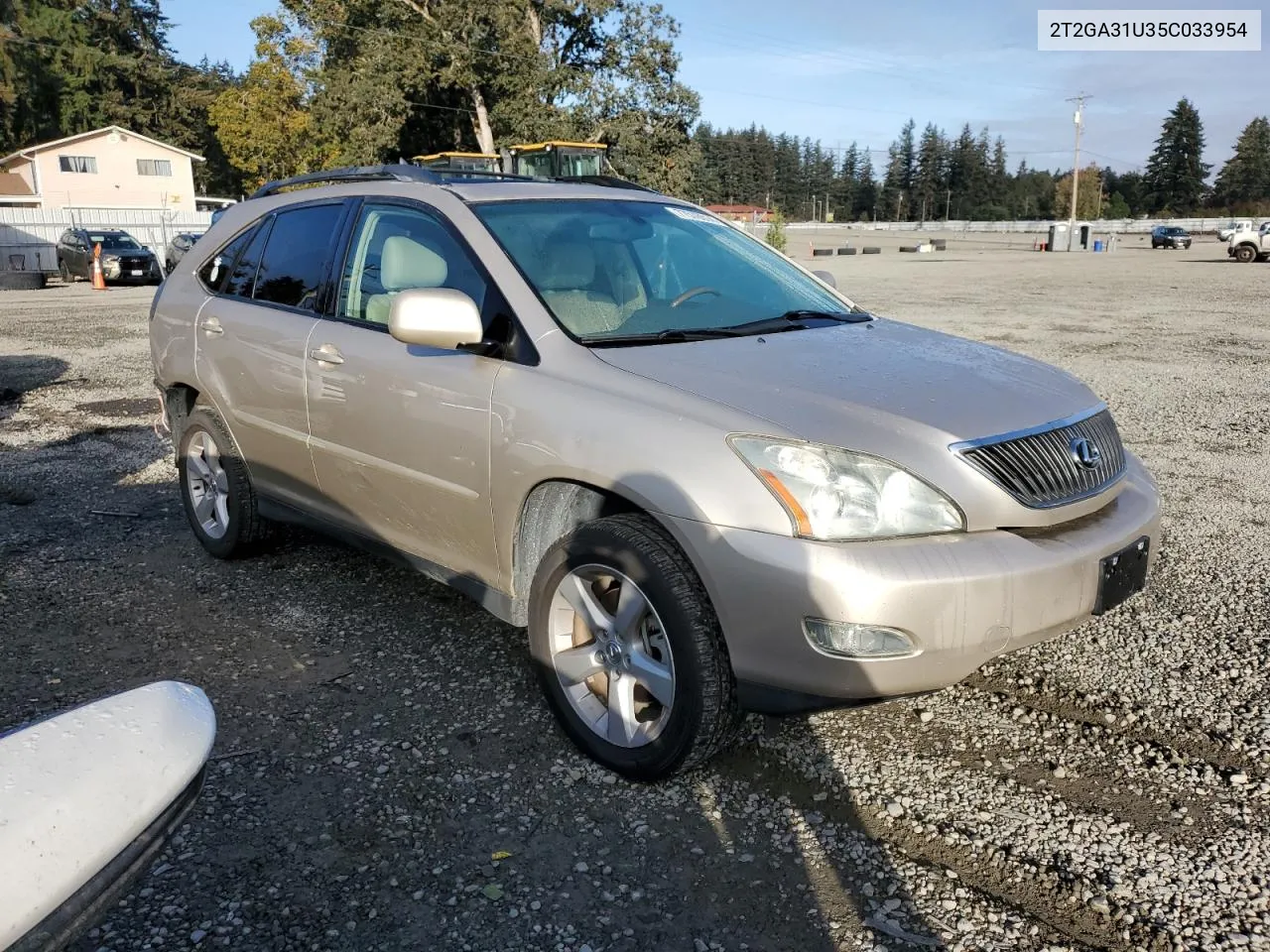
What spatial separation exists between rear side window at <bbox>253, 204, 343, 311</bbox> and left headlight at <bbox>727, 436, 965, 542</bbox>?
243 centimetres

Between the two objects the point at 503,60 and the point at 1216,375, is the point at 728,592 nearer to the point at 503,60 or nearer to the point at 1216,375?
the point at 1216,375

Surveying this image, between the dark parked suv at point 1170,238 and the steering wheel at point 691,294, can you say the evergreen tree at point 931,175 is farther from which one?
the steering wheel at point 691,294

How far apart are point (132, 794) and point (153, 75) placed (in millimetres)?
82518

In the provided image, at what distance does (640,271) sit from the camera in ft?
12.7

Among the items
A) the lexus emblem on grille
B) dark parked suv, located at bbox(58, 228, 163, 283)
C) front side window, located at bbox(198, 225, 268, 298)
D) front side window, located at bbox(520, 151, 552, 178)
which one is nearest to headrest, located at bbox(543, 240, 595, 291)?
the lexus emblem on grille

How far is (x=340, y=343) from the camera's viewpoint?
13.0 feet

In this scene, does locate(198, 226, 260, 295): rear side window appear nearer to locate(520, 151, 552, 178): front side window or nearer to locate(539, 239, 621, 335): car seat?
locate(539, 239, 621, 335): car seat

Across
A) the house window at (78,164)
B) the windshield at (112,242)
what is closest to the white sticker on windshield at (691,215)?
the windshield at (112,242)

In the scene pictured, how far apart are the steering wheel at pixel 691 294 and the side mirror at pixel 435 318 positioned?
81 centimetres

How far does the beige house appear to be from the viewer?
2188 inches

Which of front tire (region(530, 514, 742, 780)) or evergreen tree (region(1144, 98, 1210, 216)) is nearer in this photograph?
front tire (region(530, 514, 742, 780))

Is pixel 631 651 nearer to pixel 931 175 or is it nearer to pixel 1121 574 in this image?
pixel 1121 574

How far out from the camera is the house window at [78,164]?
56062 mm

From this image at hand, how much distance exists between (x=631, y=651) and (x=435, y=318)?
1237 millimetres
